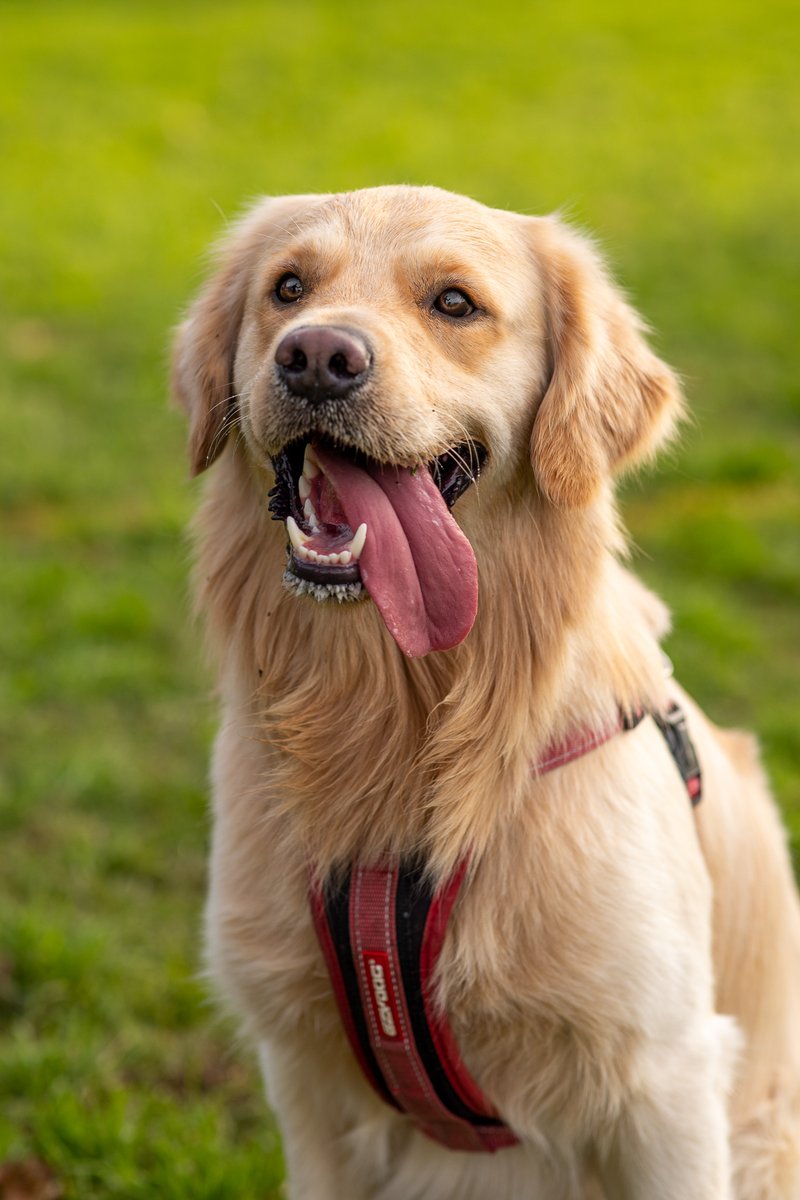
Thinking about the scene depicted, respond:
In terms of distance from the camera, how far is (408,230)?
2.56 m

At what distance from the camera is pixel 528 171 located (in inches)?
434

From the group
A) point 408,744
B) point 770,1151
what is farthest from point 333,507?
point 770,1151

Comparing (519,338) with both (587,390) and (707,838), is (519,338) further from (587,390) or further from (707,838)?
(707,838)

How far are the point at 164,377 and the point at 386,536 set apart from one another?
18.9ft

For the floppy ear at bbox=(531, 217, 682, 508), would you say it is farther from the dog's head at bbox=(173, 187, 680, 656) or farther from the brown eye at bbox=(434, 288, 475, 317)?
the brown eye at bbox=(434, 288, 475, 317)

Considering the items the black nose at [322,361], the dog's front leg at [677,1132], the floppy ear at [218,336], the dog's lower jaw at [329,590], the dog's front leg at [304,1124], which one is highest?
the floppy ear at [218,336]

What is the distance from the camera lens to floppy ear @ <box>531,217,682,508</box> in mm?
2479

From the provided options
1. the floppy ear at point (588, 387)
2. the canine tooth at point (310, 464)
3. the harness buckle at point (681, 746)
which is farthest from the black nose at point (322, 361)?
the harness buckle at point (681, 746)

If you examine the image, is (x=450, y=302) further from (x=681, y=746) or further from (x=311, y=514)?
(x=681, y=746)

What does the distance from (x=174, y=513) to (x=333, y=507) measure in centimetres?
404

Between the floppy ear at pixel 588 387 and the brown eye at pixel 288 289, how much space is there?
48 cm

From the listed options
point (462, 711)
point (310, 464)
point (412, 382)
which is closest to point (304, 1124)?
point (462, 711)

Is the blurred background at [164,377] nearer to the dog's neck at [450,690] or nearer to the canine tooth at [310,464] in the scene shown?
the dog's neck at [450,690]

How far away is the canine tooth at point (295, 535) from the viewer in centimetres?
234
